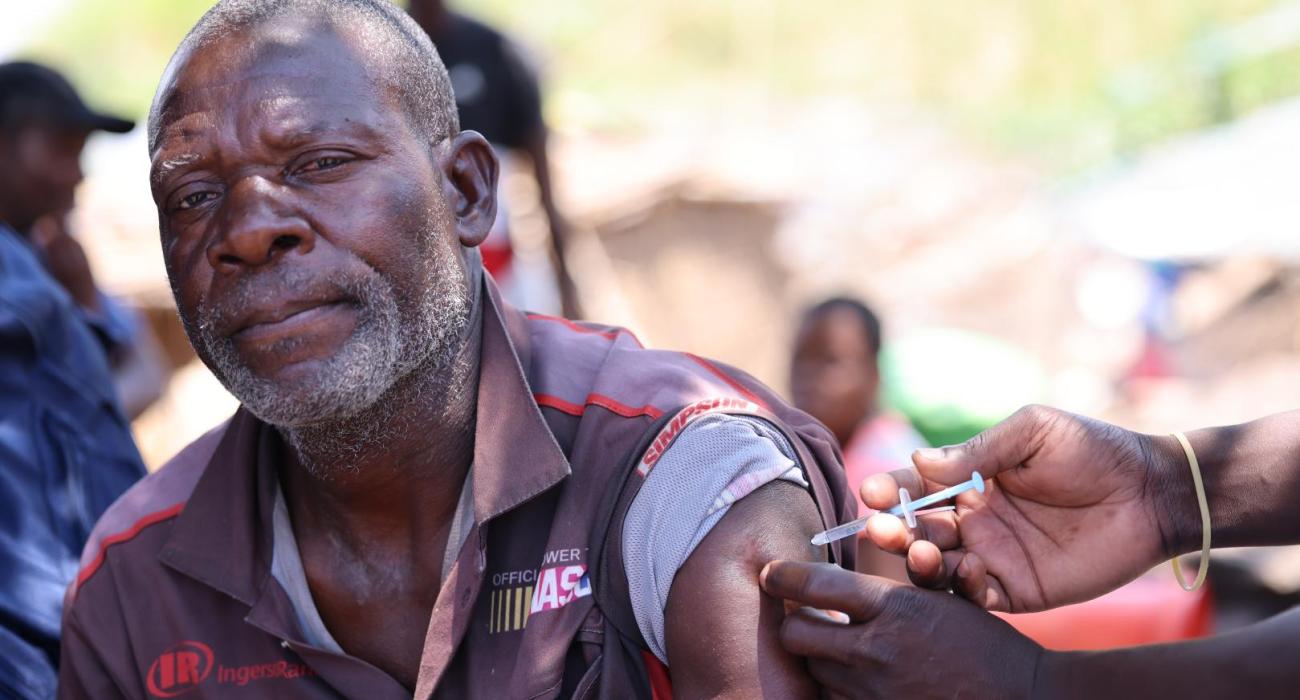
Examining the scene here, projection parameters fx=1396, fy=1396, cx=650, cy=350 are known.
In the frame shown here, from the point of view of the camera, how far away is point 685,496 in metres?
2.24

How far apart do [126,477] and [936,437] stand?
189 inches

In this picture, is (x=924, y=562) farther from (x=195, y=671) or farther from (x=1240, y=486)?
(x=195, y=671)

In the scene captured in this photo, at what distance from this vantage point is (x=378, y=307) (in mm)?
2379

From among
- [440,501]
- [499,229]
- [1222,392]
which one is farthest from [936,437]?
[440,501]

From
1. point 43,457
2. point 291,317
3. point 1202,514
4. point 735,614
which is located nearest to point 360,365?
point 291,317

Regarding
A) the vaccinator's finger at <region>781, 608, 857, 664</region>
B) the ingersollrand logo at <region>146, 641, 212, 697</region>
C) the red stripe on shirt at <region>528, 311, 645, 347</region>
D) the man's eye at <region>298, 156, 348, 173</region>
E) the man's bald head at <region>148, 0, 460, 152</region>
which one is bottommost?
the ingersollrand logo at <region>146, 641, 212, 697</region>

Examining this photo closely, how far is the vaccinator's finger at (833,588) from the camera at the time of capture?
2082mm

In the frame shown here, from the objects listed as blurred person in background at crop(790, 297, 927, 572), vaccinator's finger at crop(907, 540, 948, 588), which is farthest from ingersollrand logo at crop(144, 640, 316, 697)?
blurred person in background at crop(790, 297, 927, 572)

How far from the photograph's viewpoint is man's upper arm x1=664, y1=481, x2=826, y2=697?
2.14 meters

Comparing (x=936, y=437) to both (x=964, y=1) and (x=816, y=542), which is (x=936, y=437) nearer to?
(x=816, y=542)

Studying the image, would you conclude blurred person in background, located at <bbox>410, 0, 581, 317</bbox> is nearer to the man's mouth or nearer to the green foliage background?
the man's mouth

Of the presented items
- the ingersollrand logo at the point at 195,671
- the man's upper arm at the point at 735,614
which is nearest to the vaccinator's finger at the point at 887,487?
the man's upper arm at the point at 735,614

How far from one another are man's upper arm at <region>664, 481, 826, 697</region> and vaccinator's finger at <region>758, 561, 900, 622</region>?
0.25 feet

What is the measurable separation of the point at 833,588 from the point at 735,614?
0.17 meters
